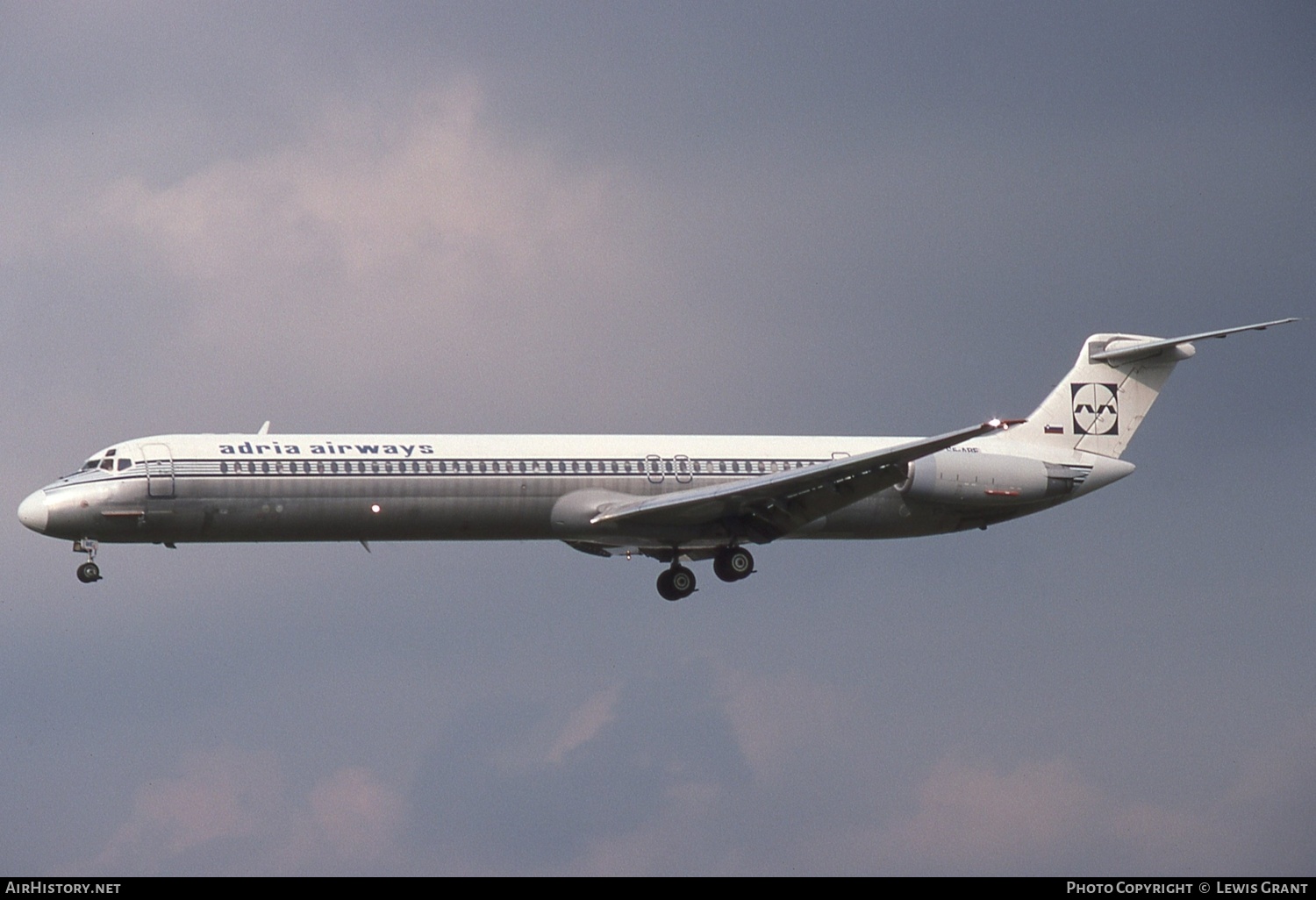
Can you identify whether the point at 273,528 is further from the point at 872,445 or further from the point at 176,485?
the point at 872,445

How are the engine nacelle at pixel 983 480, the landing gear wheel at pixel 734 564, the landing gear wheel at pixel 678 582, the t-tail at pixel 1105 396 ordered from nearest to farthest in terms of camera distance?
the landing gear wheel at pixel 734 564
the landing gear wheel at pixel 678 582
the engine nacelle at pixel 983 480
the t-tail at pixel 1105 396

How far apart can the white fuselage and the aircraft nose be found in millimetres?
39

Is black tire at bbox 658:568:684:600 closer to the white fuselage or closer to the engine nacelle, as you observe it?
the white fuselage

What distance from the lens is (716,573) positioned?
56062 millimetres

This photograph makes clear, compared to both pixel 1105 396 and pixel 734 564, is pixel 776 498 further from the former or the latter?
pixel 1105 396

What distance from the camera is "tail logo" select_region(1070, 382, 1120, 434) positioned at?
2363 inches

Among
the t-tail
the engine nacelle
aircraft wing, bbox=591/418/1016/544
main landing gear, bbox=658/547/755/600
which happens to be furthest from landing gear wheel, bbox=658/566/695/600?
the t-tail

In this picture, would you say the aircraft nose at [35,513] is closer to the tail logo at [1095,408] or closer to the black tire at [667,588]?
the black tire at [667,588]

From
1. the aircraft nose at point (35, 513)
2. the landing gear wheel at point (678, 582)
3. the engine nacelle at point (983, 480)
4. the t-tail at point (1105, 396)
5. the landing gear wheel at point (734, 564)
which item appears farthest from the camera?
the t-tail at point (1105, 396)

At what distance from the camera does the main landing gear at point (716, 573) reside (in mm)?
55688

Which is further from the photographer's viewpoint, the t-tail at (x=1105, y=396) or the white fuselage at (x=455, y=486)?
the t-tail at (x=1105, y=396)

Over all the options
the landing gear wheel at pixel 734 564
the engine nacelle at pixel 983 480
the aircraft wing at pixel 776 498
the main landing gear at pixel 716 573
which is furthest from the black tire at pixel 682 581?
the engine nacelle at pixel 983 480

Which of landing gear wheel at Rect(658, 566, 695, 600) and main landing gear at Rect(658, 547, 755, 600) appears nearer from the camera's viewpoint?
main landing gear at Rect(658, 547, 755, 600)

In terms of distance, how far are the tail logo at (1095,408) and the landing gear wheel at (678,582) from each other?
13.0 meters
